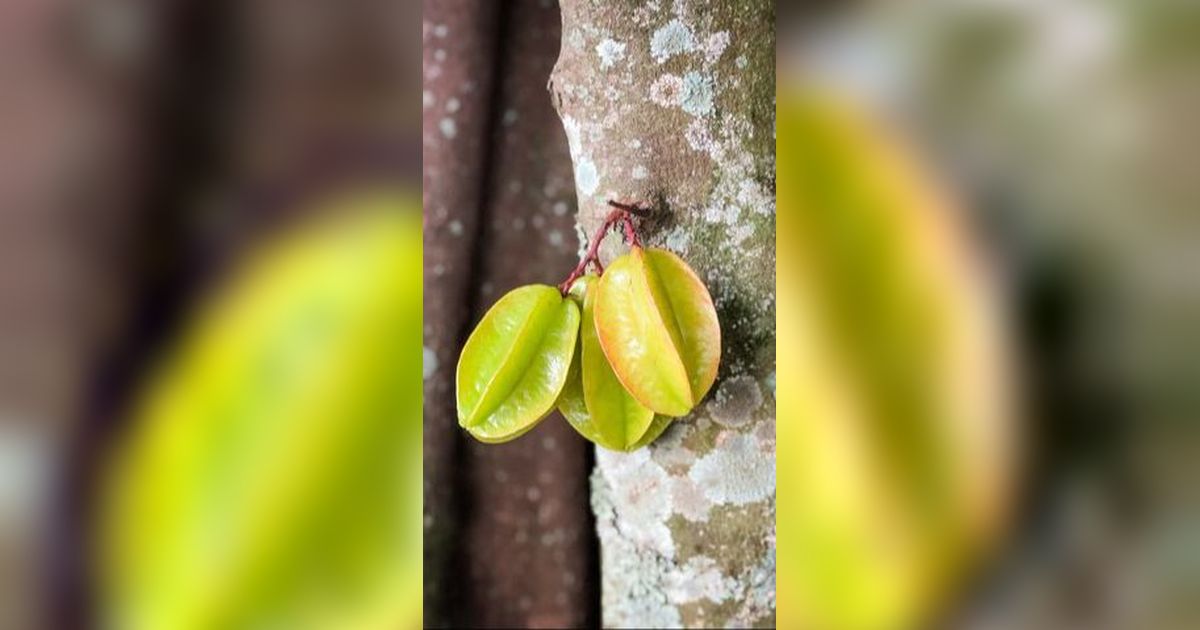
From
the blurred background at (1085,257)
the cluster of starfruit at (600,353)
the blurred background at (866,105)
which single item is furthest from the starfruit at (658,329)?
the blurred background at (1085,257)

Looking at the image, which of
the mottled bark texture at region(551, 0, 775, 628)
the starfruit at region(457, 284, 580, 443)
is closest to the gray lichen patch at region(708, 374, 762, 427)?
the mottled bark texture at region(551, 0, 775, 628)

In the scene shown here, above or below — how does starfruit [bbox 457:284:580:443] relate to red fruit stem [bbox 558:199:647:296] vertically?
below

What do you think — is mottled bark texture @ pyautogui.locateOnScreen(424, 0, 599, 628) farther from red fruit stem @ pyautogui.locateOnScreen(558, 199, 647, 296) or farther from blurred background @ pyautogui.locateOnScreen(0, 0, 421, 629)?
blurred background @ pyautogui.locateOnScreen(0, 0, 421, 629)

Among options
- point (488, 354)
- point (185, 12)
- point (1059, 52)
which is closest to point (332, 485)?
point (488, 354)

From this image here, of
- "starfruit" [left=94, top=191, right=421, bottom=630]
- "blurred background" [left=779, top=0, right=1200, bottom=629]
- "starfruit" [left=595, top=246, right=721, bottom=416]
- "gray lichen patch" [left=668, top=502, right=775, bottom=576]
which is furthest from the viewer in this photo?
"gray lichen patch" [left=668, top=502, right=775, bottom=576]

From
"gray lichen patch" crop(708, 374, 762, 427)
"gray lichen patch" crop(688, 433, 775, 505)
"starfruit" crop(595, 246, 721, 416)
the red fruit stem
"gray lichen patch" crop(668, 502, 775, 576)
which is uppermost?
the red fruit stem

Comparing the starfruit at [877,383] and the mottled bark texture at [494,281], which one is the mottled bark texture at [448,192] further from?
the starfruit at [877,383]
